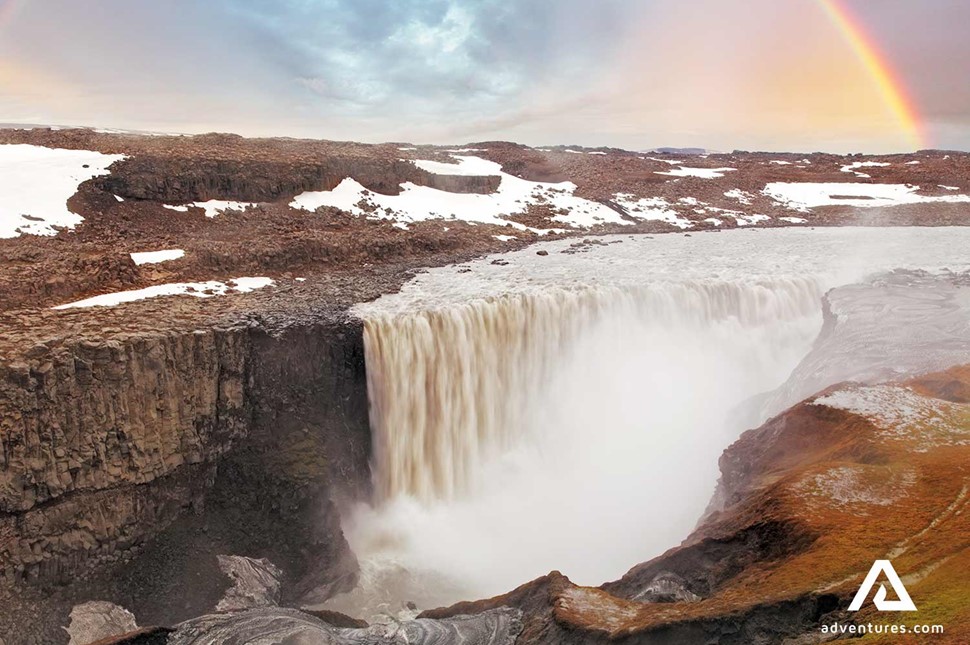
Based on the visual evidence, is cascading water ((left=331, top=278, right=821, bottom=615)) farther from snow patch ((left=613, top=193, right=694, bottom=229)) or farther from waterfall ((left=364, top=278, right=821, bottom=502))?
snow patch ((left=613, top=193, right=694, bottom=229))

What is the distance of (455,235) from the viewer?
3319 cm

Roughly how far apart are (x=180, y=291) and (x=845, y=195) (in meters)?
56.6

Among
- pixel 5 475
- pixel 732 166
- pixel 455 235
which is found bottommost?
pixel 5 475

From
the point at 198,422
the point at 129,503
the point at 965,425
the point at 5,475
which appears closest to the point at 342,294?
the point at 198,422

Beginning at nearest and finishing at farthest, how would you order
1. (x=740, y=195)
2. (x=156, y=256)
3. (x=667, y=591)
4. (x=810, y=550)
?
1. (x=810, y=550)
2. (x=667, y=591)
3. (x=156, y=256)
4. (x=740, y=195)

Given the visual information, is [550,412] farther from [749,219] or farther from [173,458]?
[749,219]

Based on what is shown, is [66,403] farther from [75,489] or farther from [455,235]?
[455,235]

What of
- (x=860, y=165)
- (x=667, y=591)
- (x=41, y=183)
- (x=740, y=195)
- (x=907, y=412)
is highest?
(x=860, y=165)

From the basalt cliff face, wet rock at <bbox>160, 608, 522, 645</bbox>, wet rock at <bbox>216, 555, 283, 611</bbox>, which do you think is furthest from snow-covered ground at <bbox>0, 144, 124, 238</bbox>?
wet rock at <bbox>160, 608, 522, 645</bbox>

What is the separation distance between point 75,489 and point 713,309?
839 inches

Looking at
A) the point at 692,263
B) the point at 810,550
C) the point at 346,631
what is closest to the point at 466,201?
the point at 692,263

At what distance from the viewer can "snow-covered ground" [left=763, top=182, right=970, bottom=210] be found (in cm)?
5291

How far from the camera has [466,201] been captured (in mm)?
40094

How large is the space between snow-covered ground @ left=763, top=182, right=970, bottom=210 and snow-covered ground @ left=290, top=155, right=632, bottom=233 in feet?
65.6
